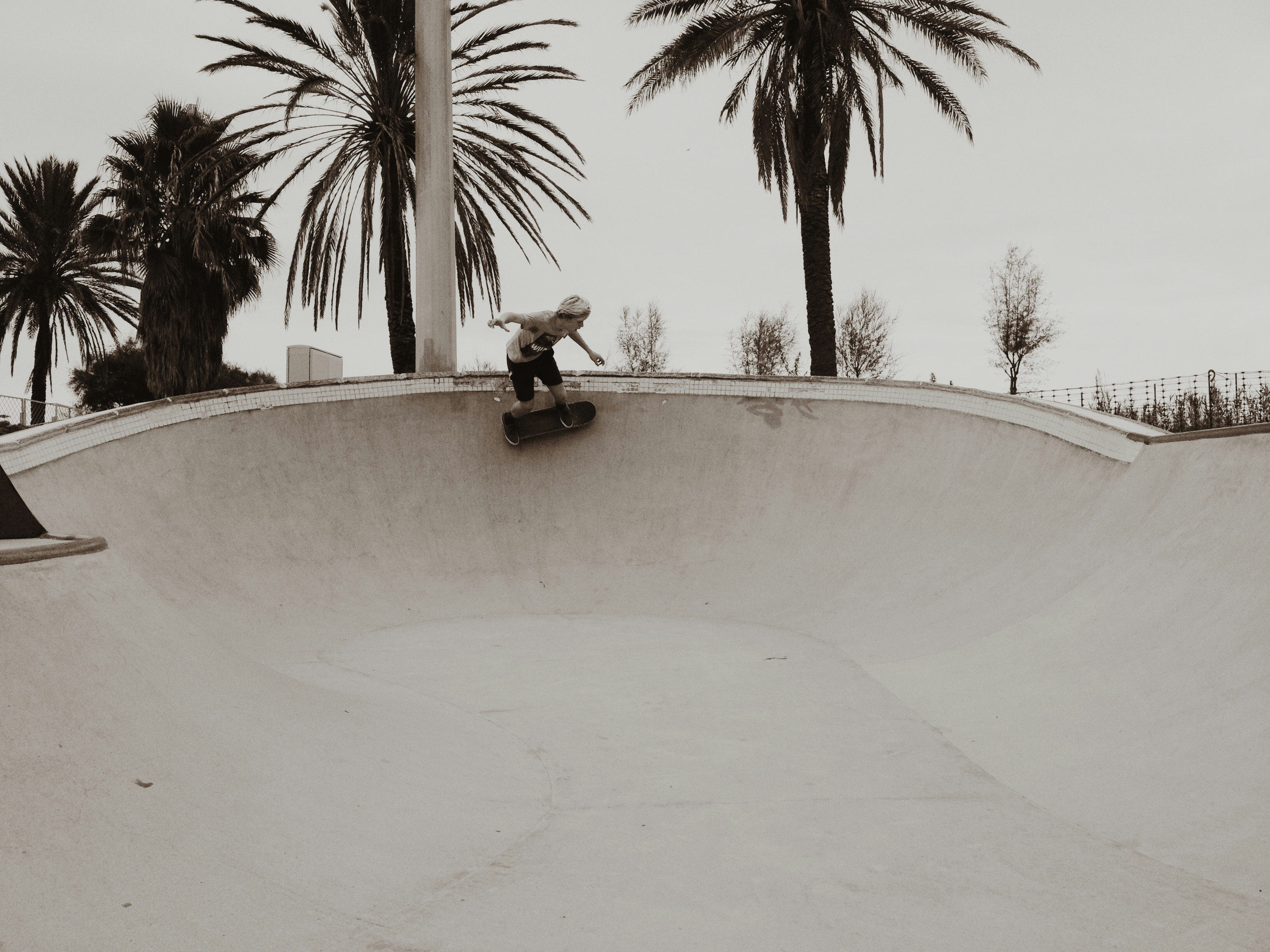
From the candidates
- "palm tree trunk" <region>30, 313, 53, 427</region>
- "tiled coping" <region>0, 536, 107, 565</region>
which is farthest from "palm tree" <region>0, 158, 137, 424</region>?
"tiled coping" <region>0, 536, 107, 565</region>

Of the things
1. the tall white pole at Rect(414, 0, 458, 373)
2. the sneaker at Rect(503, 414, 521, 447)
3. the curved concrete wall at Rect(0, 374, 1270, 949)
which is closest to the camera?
the curved concrete wall at Rect(0, 374, 1270, 949)

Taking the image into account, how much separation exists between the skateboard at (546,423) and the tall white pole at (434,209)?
2969 millimetres

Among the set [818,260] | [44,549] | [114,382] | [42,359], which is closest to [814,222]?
[818,260]

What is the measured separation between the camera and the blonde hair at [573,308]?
28.5 feet

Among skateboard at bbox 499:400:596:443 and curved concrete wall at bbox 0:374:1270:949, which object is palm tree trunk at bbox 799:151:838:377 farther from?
skateboard at bbox 499:400:596:443

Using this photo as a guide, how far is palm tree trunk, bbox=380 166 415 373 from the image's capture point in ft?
54.0

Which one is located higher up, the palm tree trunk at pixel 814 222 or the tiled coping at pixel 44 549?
the palm tree trunk at pixel 814 222

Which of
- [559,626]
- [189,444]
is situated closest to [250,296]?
[189,444]

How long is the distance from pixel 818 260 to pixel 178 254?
51.6ft

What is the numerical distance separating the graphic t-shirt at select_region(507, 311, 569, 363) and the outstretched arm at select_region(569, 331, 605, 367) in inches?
3.3

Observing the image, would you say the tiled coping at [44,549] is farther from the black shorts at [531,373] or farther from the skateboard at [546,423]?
the skateboard at [546,423]

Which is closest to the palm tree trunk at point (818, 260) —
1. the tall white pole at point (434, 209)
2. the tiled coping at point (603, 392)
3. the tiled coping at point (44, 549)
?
the tiled coping at point (603, 392)

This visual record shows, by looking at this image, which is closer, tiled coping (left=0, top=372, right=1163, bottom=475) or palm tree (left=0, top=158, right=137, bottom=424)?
tiled coping (left=0, top=372, right=1163, bottom=475)

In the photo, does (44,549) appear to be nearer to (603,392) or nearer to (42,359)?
(603,392)
